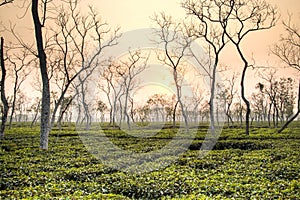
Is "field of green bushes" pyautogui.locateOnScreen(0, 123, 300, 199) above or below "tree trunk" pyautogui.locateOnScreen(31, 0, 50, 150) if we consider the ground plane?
below

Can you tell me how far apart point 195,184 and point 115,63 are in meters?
41.2

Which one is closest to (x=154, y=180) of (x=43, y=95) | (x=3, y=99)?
(x=43, y=95)

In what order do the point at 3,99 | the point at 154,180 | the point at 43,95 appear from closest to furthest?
the point at 154,180, the point at 43,95, the point at 3,99

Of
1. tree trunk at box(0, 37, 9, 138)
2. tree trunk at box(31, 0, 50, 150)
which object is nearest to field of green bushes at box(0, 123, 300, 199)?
tree trunk at box(31, 0, 50, 150)

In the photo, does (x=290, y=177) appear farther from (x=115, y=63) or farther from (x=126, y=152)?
(x=115, y=63)

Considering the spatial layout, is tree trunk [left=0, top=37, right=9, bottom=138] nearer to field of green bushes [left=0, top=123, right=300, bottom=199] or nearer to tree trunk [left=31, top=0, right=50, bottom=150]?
tree trunk [left=31, top=0, right=50, bottom=150]

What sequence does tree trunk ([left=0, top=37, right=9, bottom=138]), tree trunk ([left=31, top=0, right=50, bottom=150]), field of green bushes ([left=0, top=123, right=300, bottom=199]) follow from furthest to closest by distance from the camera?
tree trunk ([left=0, top=37, right=9, bottom=138]) < tree trunk ([left=31, top=0, right=50, bottom=150]) < field of green bushes ([left=0, top=123, right=300, bottom=199])

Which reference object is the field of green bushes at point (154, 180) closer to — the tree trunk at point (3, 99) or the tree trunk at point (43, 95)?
the tree trunk at point (43, 95)

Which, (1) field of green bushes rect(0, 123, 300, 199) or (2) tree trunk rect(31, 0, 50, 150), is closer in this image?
(1) field of green bushes rect(0, 123, 300, 199)

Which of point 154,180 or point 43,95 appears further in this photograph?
point 43,95

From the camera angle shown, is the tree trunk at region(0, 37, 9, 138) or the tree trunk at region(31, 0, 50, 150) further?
the tree trunk at region(0, 37, 9, 138)

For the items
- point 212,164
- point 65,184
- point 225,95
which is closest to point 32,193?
point 65,184

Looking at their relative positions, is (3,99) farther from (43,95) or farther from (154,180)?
(154,180)

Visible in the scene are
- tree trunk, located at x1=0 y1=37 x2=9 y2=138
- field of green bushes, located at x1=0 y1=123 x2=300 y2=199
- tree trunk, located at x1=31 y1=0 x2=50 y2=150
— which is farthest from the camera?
tree trunk, located at x1=0 y1=37 x2=9 y2=138
